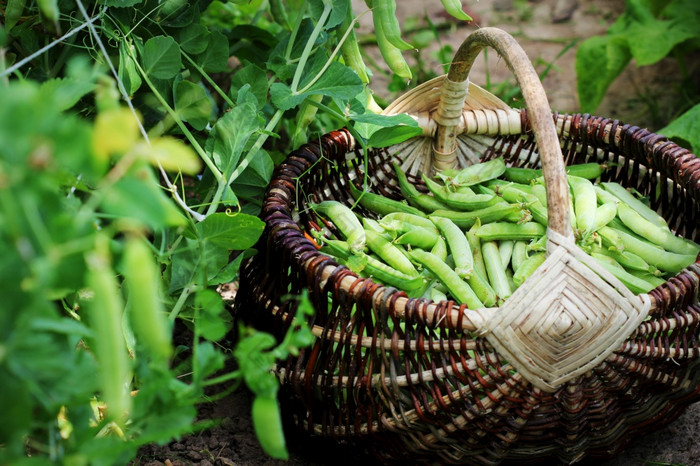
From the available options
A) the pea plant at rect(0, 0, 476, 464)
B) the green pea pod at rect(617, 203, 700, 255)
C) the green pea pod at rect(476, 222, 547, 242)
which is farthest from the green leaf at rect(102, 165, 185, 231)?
the green pea pod at rect(617, 203, 700, 255)

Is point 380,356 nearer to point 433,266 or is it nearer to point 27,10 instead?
point 433,266

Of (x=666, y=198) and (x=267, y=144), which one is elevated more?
(x=666, y=198)

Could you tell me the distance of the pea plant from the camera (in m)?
0.58

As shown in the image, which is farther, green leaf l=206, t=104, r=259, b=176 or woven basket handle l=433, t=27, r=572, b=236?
green leaf l=206, t=104, r=259, b=176

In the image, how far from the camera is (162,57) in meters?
1.44

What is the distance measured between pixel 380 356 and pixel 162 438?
0.50m

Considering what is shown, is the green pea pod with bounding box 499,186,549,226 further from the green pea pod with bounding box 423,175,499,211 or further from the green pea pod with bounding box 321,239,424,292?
the green pea pod with bounding box 321,239,424,292

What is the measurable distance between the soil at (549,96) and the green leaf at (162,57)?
733mm

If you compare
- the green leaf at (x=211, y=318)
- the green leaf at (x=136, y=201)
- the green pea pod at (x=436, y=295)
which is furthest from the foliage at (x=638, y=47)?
the green leaf at (x=136, y=201)

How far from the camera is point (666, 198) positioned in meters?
1.68

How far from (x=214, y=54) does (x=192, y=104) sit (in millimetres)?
191

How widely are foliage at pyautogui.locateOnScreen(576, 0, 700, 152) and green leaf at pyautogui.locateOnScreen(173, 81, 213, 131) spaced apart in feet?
6.13

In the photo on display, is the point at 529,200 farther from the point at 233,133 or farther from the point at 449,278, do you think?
the point at 233,133

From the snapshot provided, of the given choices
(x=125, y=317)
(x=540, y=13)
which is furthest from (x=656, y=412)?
(x=540, y=13)
